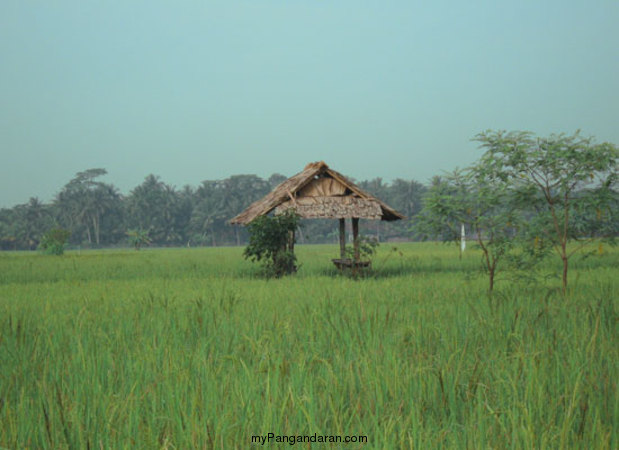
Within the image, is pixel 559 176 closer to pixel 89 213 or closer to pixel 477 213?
pixel 477 213

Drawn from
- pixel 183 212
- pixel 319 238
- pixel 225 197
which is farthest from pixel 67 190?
pixel 319 238

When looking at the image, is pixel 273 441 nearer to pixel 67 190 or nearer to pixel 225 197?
pixel 225 197

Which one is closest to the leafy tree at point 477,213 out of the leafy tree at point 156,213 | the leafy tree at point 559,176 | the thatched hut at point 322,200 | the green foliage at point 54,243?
the leafy tree at point 559,176

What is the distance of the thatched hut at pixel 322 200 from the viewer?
14773 mm

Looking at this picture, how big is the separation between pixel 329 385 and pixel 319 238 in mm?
79159

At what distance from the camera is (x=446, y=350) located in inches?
141

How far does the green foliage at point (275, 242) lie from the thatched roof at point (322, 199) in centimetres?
51

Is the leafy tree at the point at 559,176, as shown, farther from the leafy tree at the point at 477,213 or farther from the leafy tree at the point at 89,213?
the leafy tree at the point at 89,213

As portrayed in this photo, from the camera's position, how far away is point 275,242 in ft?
46.2

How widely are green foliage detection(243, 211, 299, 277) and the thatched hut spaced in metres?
0.44

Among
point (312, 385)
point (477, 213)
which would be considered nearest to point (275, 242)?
point (477, 213)

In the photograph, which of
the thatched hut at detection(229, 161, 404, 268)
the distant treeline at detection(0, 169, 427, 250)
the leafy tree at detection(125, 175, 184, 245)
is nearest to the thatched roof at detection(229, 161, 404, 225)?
the thatched hut at detection(229, 161, 404, 268)

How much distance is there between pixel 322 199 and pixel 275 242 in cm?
213

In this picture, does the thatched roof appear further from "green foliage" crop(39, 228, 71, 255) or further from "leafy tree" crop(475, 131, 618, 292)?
"green foliage" crop(39, 228, 71, 255)
